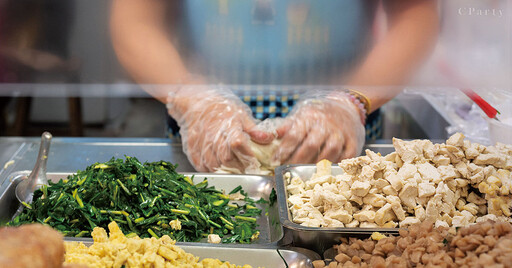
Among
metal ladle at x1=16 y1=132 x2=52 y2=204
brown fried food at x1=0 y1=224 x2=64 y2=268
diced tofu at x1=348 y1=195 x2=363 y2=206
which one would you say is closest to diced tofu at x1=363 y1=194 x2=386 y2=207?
diced tofu at x1=348 y1=195 x2=363 y2=206

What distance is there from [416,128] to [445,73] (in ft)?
4.74

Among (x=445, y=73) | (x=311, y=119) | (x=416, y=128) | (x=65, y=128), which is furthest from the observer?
(x=65, y=128)

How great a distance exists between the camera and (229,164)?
6.68 feet

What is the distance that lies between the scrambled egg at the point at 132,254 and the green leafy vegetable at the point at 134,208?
0.75 feet

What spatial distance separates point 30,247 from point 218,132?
1.27 m

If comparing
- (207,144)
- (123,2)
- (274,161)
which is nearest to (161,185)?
(207,144)

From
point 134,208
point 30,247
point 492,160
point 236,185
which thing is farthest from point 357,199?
point 30,247

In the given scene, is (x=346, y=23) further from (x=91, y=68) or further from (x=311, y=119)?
(x=311, y=119)

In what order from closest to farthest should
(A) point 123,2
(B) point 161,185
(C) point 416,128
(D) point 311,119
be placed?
(A) point 123,2 < (B) point 161,185 < (D) point 311,119 < (C) point 416,128

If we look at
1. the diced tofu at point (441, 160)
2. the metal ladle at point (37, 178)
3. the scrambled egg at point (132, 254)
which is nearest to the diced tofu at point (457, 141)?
the diced tofu at point (441, 160)

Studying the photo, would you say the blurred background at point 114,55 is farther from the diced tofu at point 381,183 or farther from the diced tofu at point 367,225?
the diced tofu at point 367,225

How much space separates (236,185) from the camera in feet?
6.56

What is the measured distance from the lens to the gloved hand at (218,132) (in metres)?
1.97

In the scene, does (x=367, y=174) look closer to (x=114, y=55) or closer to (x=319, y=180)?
(x=319, y=180)
